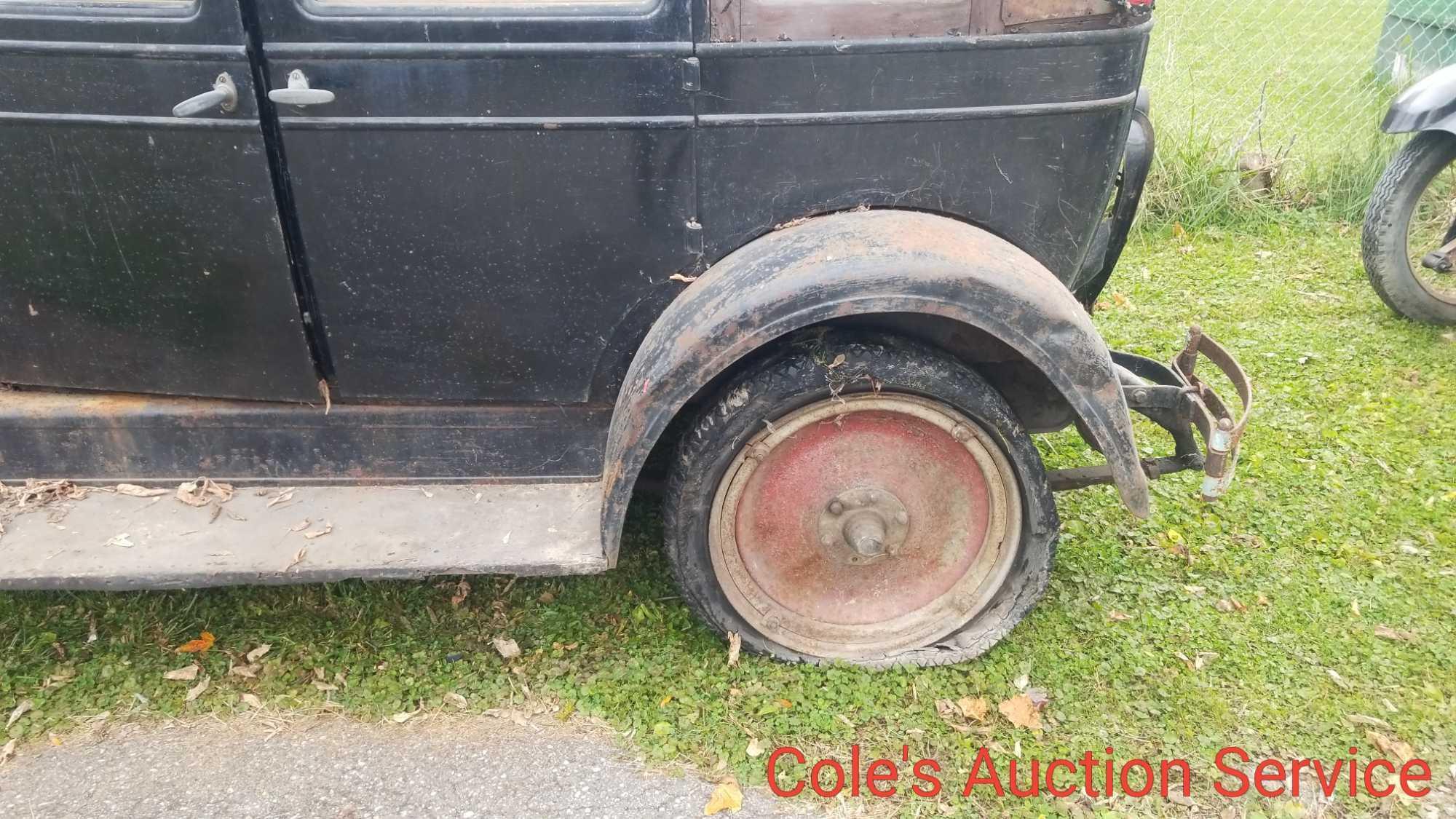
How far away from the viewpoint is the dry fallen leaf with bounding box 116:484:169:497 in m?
2.51

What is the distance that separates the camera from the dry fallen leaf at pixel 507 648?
8.89 ft

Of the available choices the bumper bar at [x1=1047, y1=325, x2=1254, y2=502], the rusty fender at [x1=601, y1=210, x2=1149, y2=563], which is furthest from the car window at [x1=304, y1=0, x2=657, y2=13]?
the bumper bar at [x1=1047, y1=325, x2=1254, y2=502]

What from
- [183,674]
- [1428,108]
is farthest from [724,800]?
[1428,108]

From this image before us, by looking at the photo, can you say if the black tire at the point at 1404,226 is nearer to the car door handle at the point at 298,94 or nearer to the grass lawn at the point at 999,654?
the grass lawn at the point at 999,654

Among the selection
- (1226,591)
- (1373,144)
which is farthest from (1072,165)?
(1373,144)

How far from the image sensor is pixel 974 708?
254cm

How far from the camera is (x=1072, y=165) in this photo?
230 centimetres

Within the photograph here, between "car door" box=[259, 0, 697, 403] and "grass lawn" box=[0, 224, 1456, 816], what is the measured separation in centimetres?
73

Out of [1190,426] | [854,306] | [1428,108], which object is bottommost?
[1190,426]

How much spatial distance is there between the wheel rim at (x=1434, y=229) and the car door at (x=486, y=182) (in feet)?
12.5

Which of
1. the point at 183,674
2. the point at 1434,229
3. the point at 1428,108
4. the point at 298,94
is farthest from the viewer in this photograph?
the point at 1434,229

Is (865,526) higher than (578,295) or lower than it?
lower

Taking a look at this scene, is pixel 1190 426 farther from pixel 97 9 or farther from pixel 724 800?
pixel 97 9

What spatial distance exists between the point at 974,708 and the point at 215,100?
224 cm
